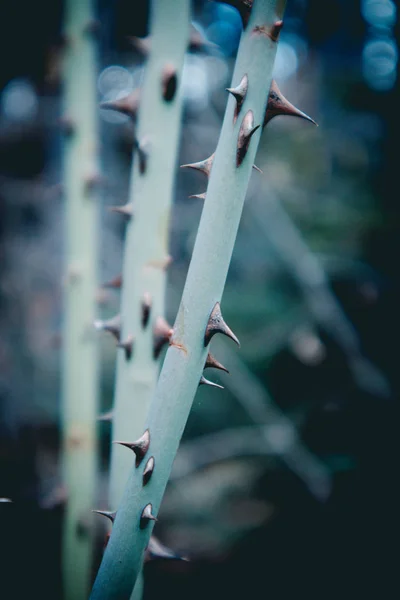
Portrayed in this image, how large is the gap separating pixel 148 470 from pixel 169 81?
17.7 inches

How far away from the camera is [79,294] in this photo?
84 centimetres

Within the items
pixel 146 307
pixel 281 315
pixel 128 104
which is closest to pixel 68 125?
pixel 128 104

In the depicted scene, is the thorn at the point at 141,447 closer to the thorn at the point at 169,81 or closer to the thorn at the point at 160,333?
the thorn at the point at 160,333

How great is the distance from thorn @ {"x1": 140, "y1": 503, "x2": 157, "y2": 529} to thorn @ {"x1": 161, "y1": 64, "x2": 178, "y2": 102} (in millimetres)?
479

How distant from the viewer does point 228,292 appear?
216 cm

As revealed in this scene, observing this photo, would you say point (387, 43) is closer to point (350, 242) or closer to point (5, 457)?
point (350, 242)

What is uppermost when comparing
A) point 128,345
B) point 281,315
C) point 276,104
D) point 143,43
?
point 281,315

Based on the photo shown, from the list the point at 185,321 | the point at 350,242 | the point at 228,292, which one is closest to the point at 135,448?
the point at 185,321

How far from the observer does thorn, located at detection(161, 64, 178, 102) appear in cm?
51

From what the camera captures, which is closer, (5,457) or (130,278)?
(130,278)

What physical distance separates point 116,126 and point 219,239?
2.07m

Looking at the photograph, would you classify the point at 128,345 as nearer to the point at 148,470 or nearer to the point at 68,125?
the point at 148,470

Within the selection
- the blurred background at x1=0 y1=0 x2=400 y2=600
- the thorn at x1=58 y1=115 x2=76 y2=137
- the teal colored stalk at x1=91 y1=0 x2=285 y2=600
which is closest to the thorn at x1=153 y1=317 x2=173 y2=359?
the teal colored stalk at x1=91 y1=0 x2=285 y2=600

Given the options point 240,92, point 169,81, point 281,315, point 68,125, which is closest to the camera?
A: point 240,92
